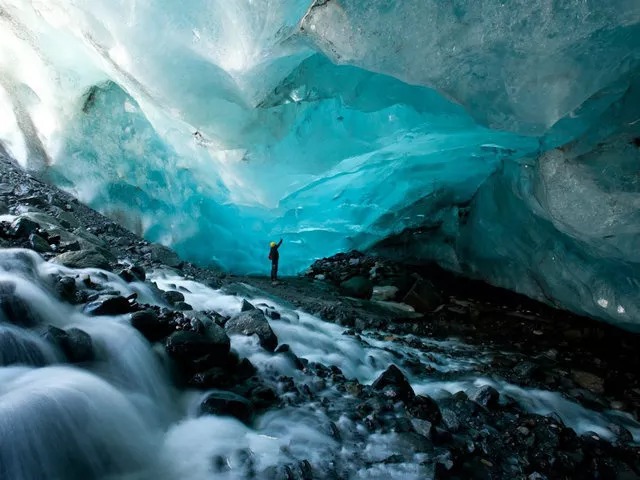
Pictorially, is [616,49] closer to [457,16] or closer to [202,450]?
[457,16]

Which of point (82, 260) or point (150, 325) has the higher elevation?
point (82, 260)

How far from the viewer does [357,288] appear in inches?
331

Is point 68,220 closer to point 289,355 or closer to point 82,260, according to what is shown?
point 82,260

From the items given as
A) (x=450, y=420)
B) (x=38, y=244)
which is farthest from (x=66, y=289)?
(x=450, y=420)

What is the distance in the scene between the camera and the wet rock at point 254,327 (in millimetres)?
3309

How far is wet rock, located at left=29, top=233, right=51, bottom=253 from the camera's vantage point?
134 inches

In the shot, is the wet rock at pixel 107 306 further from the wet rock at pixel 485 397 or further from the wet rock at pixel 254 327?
the wet rock at pixel 485 397

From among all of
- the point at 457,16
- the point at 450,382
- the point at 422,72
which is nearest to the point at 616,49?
the point at 457,16

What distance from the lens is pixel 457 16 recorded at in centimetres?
388

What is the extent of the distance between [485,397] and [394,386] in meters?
0.86

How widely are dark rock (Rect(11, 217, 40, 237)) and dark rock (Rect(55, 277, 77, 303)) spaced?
110cm

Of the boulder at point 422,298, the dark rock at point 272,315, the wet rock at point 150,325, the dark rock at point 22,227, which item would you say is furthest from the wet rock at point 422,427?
the boulder at point 422,298

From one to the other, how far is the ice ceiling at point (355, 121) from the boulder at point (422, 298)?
5.39ft

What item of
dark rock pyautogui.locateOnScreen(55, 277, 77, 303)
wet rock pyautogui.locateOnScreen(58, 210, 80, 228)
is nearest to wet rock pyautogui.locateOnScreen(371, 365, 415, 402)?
dark rock pyautogui.locateOnScreen(55, 277, 77, 303)
